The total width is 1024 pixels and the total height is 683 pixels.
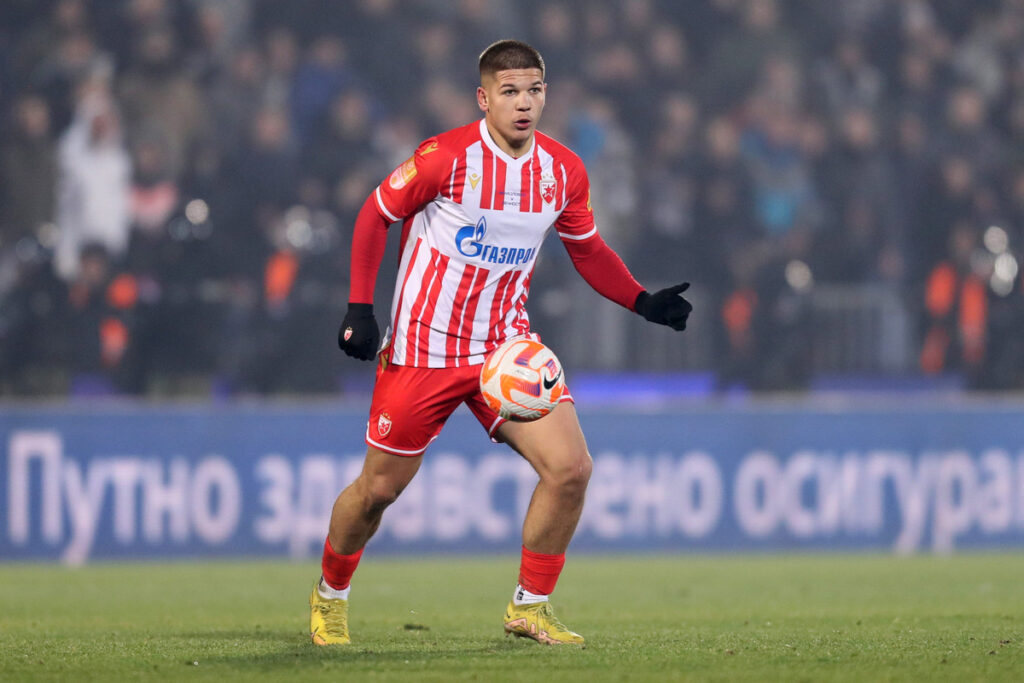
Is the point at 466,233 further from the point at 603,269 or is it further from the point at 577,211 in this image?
the point at 603,269

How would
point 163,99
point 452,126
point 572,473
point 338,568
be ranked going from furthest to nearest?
point 452,126 < point 163,99 < point 338,568 < point 572,473

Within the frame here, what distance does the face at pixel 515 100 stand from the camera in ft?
16.9

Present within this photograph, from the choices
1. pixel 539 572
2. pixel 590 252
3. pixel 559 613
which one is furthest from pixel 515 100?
pixel 559 613

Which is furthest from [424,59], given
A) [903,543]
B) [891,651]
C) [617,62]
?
[891,651]

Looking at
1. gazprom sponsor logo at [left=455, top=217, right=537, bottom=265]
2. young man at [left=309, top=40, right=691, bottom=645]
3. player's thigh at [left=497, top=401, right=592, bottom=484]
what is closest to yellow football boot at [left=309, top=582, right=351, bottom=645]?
young man at [left=309, top=40, right=691, bottom=645]

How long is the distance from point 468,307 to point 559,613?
7.10 ft

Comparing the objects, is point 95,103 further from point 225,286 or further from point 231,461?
point 231,461

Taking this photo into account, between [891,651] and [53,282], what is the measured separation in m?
7.16

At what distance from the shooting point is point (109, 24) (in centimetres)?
1191

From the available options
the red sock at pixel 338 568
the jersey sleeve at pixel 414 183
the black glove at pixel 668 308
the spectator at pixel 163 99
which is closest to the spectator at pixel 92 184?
the spectator at pixel 163 99

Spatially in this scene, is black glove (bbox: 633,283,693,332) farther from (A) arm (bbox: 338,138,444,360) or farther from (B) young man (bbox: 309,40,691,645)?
(A) arm (bbox: 338,138,444,360)

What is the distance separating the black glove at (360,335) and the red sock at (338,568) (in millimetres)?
767

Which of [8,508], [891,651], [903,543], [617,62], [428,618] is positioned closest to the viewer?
[891,651]

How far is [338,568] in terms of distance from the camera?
17.6ft
